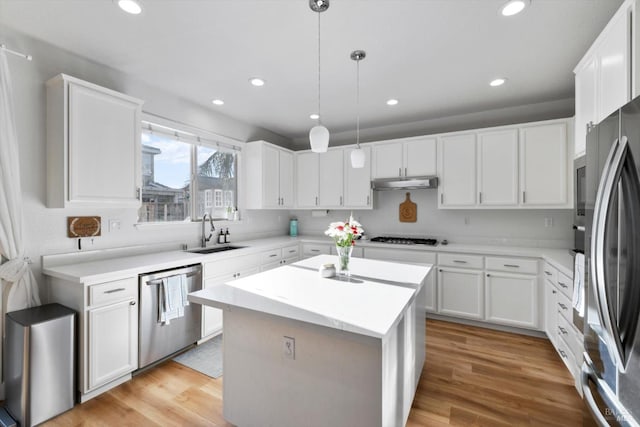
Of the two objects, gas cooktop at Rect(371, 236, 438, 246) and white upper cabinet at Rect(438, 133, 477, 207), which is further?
gas cooktop at Rect(371, 236, 438, 246)

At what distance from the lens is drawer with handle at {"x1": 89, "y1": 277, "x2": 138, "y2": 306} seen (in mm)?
2078

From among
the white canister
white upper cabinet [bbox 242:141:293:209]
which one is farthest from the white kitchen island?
white upper cabinet [bbox 242:141:293:209]

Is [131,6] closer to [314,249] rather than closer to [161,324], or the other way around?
[161,324]

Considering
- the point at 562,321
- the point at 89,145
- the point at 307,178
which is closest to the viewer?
the point at 89,145

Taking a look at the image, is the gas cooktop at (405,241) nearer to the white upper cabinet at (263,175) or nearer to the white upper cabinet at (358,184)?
the white upper cabinet at (358,184)

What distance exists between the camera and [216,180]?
3.92 metres

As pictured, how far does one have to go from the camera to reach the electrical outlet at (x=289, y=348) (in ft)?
4.99

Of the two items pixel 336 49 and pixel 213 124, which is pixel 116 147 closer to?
pixel 213 124

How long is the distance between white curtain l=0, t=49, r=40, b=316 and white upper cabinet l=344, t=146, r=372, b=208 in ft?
11.5

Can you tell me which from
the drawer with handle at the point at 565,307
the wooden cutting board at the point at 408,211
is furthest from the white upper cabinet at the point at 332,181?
the drawer with handle at the point at 565,307

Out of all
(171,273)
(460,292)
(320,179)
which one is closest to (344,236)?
(171,273)

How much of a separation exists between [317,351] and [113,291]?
5.65ft

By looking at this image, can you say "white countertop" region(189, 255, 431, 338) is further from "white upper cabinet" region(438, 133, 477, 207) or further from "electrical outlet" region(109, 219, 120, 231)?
"white upper cabinet" region(438, 133, 477, 207)

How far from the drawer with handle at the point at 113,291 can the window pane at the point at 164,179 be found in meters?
0.95
